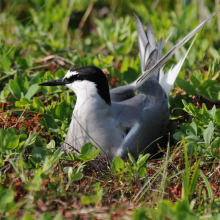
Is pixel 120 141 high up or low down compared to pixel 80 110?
down

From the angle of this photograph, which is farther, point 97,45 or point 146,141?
point 97,45

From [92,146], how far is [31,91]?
1128mm

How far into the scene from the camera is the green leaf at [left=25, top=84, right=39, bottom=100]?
3299mm

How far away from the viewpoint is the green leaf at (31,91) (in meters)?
3.30

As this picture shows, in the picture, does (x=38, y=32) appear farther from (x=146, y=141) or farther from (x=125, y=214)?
(x=125, y=214)

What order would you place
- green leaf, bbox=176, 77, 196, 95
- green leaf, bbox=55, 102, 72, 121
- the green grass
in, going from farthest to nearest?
green leaf, bbox=176, 77, 196, 95 < green leaf, bbox=55, 102, 72, 121 < the green grass

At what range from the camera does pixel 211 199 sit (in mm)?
2191

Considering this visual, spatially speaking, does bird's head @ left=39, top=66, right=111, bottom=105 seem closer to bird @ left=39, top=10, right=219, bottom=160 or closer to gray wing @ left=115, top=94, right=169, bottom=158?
bird @ left=39, top=10, right=219, bottom=160

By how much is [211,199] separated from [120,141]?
3.30ft

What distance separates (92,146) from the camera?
252 centimetres

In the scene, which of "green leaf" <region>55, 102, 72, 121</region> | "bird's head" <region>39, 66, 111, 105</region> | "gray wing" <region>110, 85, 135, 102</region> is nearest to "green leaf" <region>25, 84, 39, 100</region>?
"green leaf" <region>55, 102, 72, 121</region>

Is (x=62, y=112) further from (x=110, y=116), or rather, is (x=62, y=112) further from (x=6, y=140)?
(x=6, y=140)

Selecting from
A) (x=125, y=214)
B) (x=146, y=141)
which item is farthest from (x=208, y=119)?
(x=125, y=214)

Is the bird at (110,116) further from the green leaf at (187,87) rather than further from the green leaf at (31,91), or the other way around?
the green leaf at (187,87)
